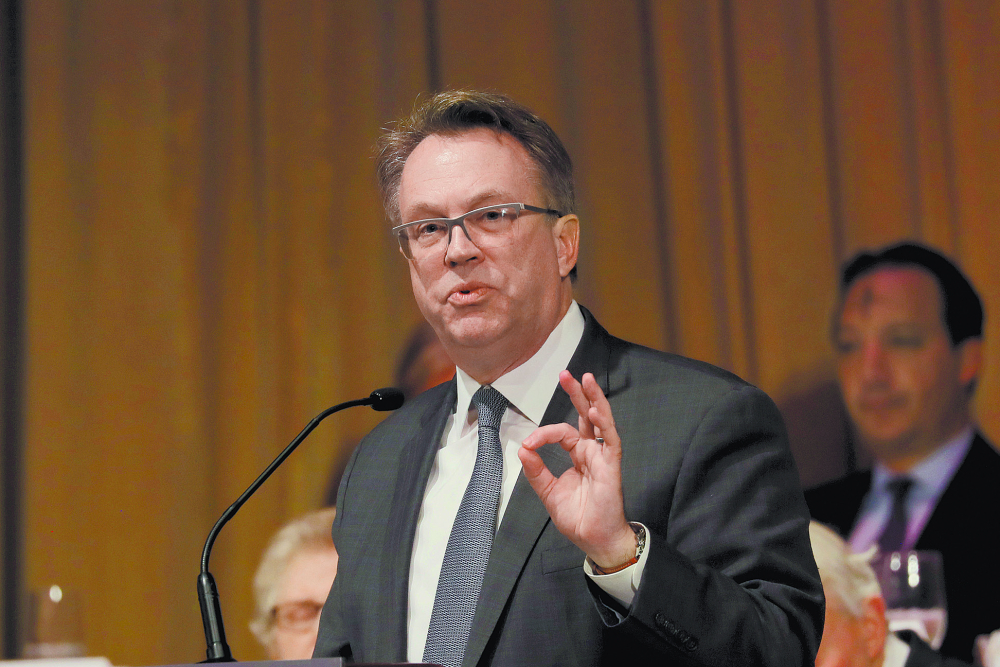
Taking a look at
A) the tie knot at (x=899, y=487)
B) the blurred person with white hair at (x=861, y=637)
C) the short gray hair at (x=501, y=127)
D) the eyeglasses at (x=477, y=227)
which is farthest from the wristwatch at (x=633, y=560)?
the tie knot at (x=899, y=487)

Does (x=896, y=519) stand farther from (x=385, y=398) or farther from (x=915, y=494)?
(x=385, y=398)

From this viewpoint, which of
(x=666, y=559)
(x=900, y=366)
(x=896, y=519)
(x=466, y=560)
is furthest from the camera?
(x=900, y=366)

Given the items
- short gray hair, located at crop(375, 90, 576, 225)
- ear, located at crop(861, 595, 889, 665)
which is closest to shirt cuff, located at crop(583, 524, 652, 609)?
short gray hair, located at crop(375, 90, 576, 225)

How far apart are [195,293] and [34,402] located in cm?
81

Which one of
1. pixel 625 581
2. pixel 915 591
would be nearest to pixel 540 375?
pixel 625 581

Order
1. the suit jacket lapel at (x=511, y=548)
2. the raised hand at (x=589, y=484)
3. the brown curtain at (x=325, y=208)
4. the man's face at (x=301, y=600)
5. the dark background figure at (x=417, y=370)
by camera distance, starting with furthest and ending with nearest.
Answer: the dark background figure at (x=417, y=370)
the brown curtain at (x=325, y=208)
the man's face at (x=301, y=600)
the suit jacket lapel at (x=511, y=548)
the raised hand at (x=589, y=484)

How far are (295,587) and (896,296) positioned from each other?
2.45m

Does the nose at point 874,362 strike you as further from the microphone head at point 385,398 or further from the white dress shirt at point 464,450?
the microphone head at point 385,398

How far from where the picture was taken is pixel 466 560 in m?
1.61

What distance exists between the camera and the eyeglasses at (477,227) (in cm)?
182

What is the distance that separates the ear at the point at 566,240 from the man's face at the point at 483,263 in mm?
25

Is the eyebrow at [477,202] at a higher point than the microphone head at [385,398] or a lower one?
higher

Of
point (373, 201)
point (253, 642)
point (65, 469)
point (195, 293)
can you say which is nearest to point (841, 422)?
point (373, 201)

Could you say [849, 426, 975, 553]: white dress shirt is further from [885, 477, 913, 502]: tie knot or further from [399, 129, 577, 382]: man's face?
[399, 129, 577, 382]: man's face
